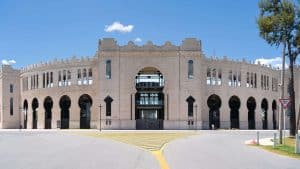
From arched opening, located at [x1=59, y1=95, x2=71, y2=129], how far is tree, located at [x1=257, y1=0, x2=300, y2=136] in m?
54.6

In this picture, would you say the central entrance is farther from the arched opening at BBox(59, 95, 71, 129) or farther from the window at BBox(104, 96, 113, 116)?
the arched opening at BBox(59, 95, 71, 129)

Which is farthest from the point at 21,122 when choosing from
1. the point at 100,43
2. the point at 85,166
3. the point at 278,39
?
the point at 85,166

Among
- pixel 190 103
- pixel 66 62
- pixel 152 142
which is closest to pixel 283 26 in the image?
pixel 152 142

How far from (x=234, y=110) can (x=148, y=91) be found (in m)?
17.7

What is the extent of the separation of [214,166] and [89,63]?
7810cm

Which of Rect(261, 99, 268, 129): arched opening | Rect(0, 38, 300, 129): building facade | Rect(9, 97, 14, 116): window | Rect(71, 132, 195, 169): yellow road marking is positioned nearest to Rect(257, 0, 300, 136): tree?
Rect(71, 132, 195, 169): yellow road marking

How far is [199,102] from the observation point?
89.9 m

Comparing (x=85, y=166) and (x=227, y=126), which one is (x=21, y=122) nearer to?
(x=227, y=126)

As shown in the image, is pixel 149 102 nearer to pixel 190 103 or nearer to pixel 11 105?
pixel 190 103

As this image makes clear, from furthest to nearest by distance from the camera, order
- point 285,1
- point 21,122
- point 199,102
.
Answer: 1. point 21,122
2. point 199,102
3. point 285,1

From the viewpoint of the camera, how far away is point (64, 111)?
317 feet

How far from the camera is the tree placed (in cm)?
4766

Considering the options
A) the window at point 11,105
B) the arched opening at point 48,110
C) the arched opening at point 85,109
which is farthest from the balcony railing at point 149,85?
the window at point 11,105

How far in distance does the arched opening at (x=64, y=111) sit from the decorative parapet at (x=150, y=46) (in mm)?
12921
